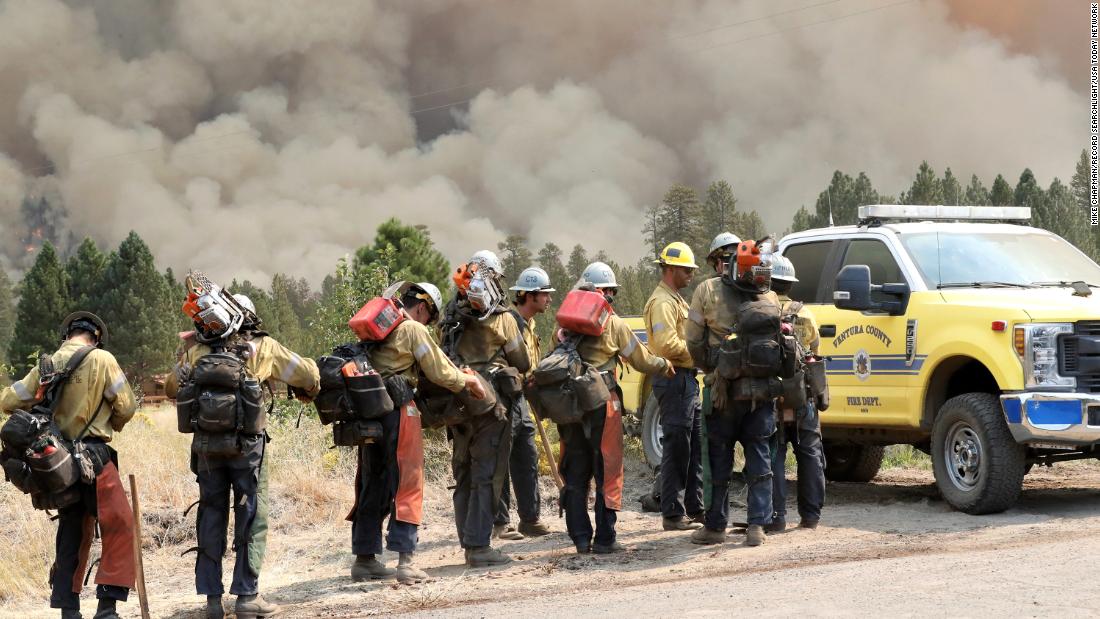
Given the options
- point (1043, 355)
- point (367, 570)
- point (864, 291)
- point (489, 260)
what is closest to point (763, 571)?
point (367, 570)

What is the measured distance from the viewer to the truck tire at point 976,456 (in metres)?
8.91

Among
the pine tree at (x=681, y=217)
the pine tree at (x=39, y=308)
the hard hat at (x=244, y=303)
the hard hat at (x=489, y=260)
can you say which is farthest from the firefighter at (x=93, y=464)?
the pine tree at (x=681, y=217)

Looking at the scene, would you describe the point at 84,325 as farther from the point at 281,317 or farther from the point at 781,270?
the point at 281,317

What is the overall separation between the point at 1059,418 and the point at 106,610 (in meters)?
6.26

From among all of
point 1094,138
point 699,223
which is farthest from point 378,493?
point 699,223

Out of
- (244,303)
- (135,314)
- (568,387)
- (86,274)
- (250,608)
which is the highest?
(86,274)

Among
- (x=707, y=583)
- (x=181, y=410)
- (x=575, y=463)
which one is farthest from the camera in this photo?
(x=575, y=463)

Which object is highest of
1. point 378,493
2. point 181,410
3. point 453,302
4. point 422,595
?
point 453,302

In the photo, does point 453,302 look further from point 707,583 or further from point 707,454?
point 707,583

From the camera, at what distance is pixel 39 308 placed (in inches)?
1895

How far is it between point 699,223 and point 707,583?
260ft

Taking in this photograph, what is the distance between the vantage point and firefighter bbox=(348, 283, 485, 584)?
7.70m

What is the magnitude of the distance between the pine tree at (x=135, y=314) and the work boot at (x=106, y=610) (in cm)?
4453

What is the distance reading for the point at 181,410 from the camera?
6.78 m
